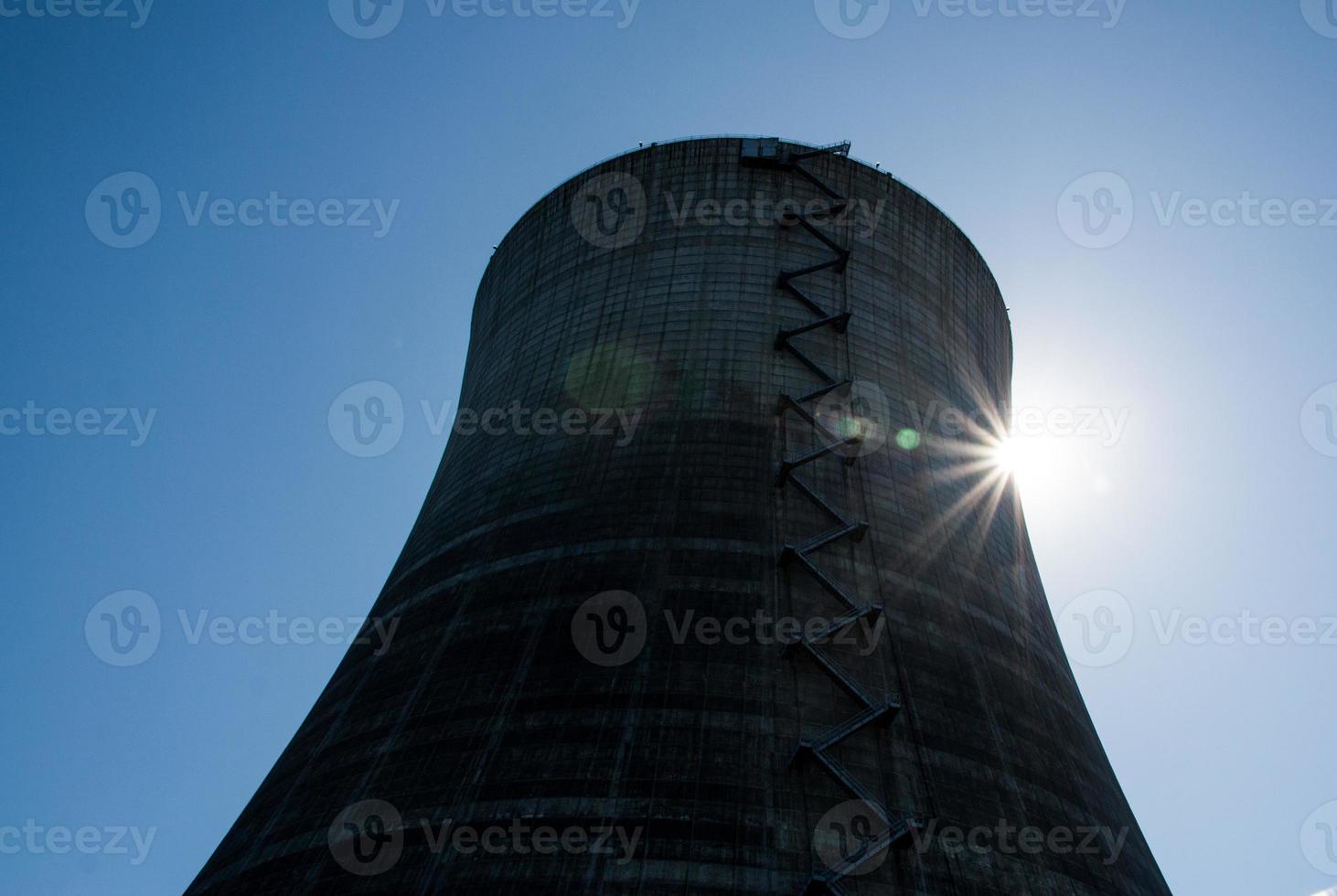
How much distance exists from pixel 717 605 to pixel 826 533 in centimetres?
192

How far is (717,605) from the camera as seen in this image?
464 inches

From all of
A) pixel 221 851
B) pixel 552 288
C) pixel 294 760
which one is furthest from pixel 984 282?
pixel 221 851

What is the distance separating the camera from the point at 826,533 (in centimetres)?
1282

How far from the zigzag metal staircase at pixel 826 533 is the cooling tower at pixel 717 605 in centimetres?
4

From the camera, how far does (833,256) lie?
16.2 metres

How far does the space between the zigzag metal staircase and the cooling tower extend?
1.5 inches

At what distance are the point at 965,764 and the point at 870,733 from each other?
3.56 ft

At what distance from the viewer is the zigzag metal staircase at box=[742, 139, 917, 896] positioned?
1005cm

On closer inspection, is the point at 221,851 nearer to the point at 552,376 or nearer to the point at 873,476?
the point at 552,376

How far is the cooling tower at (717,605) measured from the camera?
9.96 m

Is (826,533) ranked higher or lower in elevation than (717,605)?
higher

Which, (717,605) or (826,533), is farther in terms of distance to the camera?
(826,533)

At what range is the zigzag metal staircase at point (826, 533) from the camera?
1005 cm

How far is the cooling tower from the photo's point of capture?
32.7 feet
